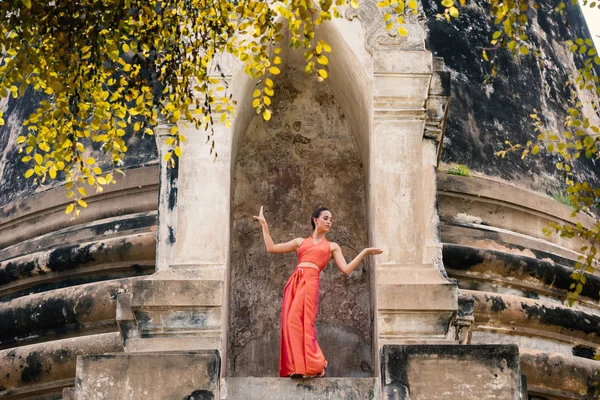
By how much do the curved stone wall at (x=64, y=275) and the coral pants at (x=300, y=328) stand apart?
220 cm

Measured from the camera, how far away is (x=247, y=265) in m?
8.00

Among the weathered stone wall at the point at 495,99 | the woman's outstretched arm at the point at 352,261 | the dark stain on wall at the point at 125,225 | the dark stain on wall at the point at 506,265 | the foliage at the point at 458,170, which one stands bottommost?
the woman's outstretched arm at the point at 352,261

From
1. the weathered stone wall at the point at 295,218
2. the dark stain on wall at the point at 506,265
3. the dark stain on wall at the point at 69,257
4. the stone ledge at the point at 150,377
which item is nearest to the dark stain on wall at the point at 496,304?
the dark stain on wall at the point at 506,265

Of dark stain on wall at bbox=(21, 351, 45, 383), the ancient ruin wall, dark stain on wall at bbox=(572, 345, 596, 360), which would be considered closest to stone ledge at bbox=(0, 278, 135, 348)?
the ancient ruin wall

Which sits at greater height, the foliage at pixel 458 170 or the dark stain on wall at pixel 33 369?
the foliage at pixel 458 170

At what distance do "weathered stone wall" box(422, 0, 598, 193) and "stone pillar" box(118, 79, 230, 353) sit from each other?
350 centimetres

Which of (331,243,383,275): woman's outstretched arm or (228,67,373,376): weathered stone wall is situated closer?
(331,243,383,275): woman's outstretched arm

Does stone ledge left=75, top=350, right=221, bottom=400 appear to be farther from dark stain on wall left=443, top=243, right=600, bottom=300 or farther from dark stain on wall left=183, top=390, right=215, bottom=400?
dark stain on wall left=443, top=243, right=600, bottom=300

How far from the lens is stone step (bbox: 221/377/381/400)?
6.57 meters

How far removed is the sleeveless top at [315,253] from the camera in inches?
283

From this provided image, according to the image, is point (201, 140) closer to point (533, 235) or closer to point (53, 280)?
point (53, 280)

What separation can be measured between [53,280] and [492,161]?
4119 mm

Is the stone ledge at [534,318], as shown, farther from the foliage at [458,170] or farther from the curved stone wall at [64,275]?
the curved stone wall at [64,275]

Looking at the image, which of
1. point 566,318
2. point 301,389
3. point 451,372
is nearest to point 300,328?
point 301,389
